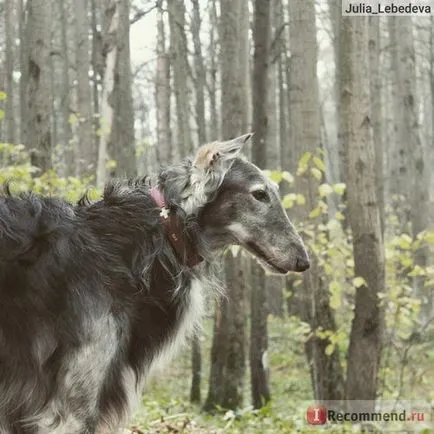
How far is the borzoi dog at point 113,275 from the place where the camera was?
4164 millimetres

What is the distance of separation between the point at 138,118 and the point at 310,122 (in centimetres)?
3595

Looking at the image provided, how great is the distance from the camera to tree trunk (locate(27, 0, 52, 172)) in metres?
11.1

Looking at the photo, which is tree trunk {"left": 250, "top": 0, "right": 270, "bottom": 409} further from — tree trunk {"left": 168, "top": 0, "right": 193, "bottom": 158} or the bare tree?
tree trunk {"left": 168, "top": 0, "right": 193, "bottom": 158}

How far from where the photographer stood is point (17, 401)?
4227 mm

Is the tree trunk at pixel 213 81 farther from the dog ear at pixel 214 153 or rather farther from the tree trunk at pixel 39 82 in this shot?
the dog ear at pixel 214 153

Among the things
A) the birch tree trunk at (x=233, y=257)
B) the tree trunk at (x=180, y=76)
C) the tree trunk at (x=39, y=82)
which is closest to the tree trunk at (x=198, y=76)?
the tree trunk at (x=180, y=76)

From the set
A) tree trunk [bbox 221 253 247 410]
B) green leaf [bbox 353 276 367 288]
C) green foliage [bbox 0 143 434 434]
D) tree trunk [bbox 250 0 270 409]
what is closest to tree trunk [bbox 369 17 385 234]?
green foliage [bbox 0 143 434 434]

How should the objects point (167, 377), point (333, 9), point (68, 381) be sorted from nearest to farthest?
point (68, 381)
point (167, 377)
point (333, 9)

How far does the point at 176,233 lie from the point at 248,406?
529cm

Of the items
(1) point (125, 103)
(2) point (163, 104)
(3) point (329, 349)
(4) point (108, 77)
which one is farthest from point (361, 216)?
(2) point (163, 104)

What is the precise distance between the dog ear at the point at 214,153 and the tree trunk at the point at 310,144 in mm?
4524

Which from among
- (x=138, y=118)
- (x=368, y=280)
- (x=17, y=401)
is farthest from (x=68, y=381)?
(x=138, y=118)

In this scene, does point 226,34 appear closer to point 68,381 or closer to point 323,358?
point 323,358

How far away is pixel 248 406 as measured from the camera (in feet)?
30.1
